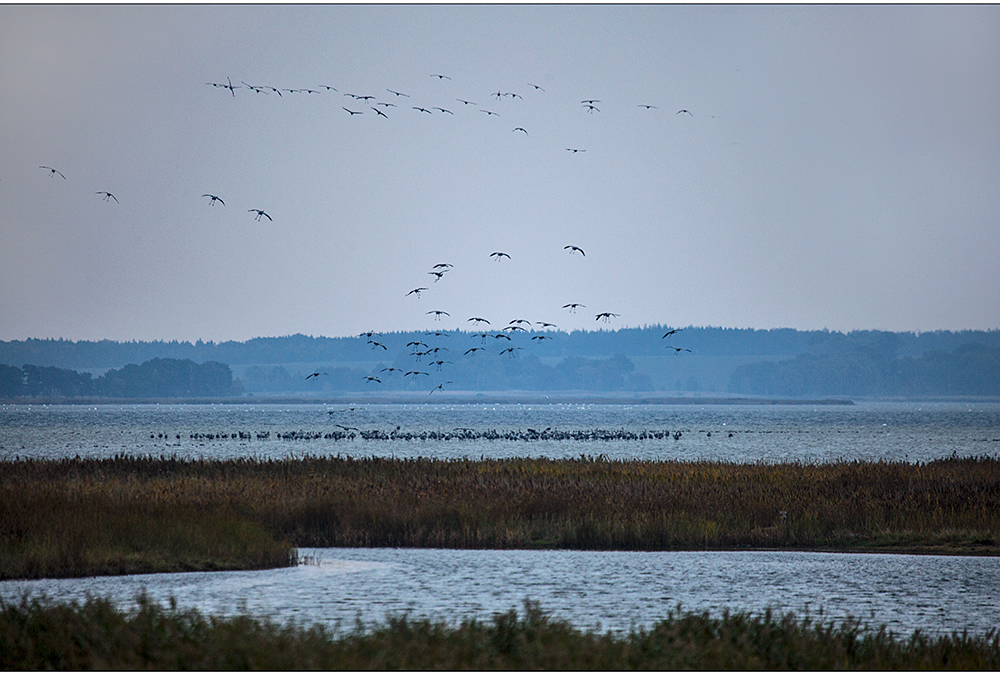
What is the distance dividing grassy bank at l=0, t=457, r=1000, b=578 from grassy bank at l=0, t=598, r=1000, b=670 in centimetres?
877

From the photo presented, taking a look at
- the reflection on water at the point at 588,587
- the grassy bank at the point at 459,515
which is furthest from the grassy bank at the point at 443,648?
the grassy bank at the point at 459,515

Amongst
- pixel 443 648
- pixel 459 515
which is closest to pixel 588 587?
pixel 459 515

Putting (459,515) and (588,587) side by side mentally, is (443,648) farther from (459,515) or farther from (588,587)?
(459,515)

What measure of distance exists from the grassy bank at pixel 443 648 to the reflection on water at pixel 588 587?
9.39ft

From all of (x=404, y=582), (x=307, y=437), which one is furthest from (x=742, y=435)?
(x=404, y=582)

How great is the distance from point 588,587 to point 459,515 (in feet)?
25.7

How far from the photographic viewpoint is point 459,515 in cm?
2867

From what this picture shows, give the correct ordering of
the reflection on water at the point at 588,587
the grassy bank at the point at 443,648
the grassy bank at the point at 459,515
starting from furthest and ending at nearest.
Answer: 1. the grassy bank at the point at 459,515
2. the reflection on water at the point at 588,587
3. the grassy bank at the point at 443,648

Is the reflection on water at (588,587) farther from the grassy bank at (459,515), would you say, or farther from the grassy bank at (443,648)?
the grassy bank at (443,648)

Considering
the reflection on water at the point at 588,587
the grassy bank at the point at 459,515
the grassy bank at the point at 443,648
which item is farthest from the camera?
the grassy bank at the point at 459,515

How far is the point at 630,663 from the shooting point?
43.2 ft

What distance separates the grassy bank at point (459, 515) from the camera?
930 inches

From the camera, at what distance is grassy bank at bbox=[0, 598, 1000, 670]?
42.2 ft

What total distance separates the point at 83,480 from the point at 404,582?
1700 cm
